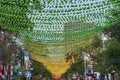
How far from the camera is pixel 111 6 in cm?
998

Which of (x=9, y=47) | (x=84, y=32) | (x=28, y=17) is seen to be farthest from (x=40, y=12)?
(x=9, y=47)

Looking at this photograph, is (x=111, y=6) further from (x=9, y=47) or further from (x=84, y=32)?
(x=9, y=47)

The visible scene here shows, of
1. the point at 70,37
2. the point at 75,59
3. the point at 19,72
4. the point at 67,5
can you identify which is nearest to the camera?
the point at 67,5

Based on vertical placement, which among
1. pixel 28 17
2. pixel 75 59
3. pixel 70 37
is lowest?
pixel 75 59

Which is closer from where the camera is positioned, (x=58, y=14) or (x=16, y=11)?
(x=16, y=11)

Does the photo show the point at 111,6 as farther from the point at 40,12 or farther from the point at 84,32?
the point at 84,32

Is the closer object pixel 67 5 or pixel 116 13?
pixel 67 5

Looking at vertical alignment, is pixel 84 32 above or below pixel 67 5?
below

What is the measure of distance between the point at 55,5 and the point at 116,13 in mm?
1711

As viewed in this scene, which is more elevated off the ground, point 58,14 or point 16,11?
point 16,11

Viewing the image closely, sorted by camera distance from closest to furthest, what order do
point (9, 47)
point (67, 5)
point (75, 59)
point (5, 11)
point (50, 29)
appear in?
point (67, 5)
point (5, 11)
point (50, 29)
point (9, 47)
point (75, 59)

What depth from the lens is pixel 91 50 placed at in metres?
56.3

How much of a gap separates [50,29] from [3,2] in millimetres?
2857

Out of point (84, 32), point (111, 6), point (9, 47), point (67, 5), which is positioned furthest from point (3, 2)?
point (9, 47)
